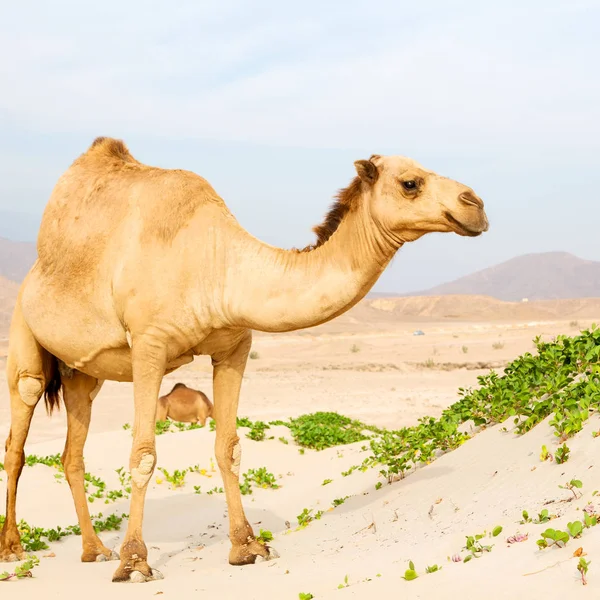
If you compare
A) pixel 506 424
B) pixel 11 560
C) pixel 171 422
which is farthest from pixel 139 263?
pixel 171 422

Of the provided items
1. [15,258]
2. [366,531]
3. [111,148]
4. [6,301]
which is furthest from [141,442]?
[15,258]

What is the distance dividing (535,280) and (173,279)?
176782 mm

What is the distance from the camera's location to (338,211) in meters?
5.68

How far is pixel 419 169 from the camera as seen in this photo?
527 centimetres

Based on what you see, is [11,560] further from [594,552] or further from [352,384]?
[352,384]

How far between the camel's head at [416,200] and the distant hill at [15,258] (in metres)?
125

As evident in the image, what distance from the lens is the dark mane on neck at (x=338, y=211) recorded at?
5570mm

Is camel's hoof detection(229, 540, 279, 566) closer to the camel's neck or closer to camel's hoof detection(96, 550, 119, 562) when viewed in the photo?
camel's hoof detection(96, 550, 119, 562)

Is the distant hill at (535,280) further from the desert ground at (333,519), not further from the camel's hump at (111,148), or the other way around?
the camel's hump at (111,148)

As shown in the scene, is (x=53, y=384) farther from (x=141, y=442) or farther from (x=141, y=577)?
(x=141, y=577)

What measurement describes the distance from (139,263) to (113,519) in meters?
3.50

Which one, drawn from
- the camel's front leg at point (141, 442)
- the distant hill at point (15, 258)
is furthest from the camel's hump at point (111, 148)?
the distant hill at point (15, 258)

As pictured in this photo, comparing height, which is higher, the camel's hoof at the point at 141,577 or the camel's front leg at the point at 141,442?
the camel's front leg at the point at 141,442

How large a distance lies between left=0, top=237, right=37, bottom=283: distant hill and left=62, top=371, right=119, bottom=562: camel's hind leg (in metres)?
122
